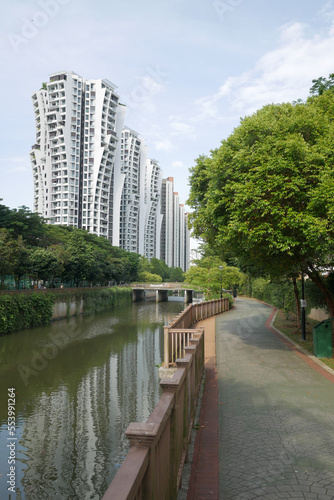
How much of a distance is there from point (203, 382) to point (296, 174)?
7.09 metres

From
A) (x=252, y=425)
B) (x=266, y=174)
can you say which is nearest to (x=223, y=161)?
(x=266, y=174)

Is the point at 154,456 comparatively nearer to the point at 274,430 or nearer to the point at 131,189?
the point at 274,430

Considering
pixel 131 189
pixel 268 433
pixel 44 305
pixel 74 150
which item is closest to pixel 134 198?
pixel 131 189

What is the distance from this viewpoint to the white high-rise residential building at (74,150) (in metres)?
102

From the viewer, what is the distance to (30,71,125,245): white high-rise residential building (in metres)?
102

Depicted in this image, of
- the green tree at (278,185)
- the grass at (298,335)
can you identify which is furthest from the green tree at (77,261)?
the green tree at (278,185)

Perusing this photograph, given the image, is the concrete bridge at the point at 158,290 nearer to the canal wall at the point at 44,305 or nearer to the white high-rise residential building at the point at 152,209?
the canal wall at the point at 44,305

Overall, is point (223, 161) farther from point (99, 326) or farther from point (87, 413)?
point (99, 326)

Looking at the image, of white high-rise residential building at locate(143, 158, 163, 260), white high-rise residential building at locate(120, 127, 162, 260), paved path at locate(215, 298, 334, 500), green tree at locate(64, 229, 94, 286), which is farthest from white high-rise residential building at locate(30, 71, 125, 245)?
paved path at locate(215, 298, 334, 500)

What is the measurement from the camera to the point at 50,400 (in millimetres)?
12750

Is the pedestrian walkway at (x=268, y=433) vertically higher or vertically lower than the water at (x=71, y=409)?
higher

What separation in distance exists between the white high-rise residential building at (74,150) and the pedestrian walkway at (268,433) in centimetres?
9780

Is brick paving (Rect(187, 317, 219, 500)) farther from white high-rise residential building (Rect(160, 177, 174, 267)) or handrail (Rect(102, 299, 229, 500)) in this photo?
white high-rise residential building (Rect(160, 177, 174, 267))

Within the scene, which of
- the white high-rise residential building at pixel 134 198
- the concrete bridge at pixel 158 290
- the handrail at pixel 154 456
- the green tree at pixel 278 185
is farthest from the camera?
the white high-rise residential building at pixel 134 198
